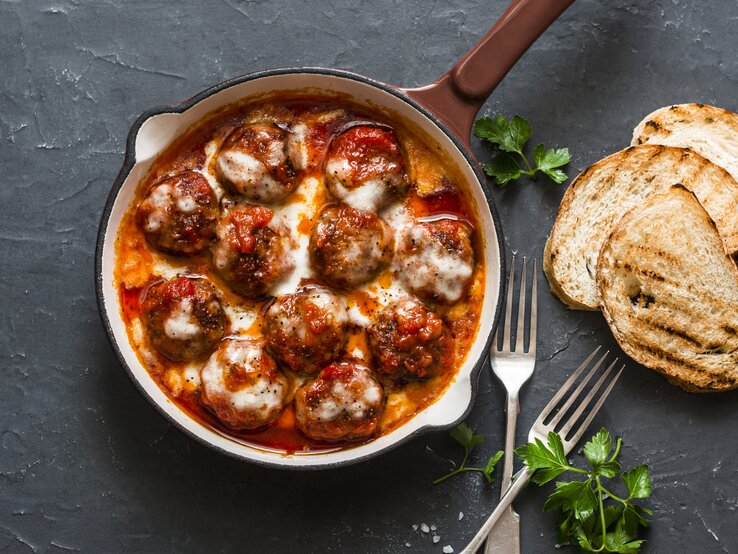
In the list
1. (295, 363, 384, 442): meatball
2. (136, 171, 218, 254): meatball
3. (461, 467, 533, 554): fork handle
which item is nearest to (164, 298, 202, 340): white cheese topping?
(136, 171, 218, 254): meatball

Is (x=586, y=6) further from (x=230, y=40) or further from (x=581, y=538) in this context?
(x=581, y=538)

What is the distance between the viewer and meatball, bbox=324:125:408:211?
3609 mm

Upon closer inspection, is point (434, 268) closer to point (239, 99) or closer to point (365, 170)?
point (365, 170)

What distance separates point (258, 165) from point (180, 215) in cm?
40

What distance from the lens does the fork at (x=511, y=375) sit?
3.92 meters

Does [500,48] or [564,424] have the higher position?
[500,48]

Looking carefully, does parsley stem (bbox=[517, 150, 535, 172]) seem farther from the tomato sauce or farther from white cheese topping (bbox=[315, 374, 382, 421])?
white cheese topping (bbox=[315, 374, 382, 421])

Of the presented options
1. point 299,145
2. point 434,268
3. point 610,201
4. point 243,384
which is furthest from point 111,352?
point 610,201

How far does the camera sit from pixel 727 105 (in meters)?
4.10

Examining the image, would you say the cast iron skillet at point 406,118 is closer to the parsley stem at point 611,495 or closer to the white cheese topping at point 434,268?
the white cheese topping at point 434,268

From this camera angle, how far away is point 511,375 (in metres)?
3.93

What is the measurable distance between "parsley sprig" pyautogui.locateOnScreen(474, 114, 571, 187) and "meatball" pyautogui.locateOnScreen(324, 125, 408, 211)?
52 cm

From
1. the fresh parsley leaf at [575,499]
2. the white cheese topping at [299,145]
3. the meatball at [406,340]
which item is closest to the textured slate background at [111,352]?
the fresh parsley leaf at [575,499]

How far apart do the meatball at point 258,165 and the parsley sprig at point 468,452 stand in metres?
1.40
